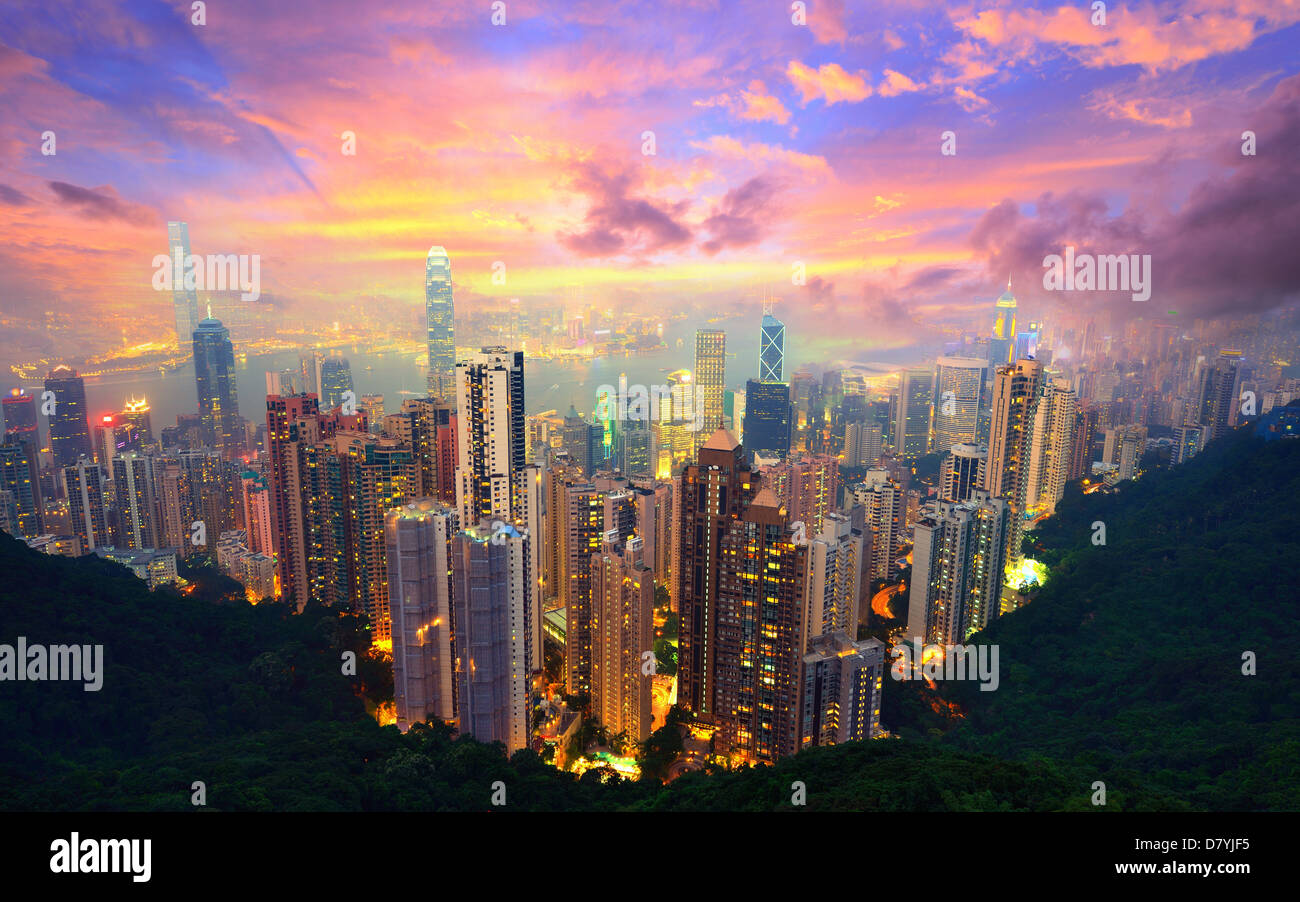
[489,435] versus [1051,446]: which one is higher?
[489,435]

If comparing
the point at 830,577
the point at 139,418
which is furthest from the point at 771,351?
the point at 139,418

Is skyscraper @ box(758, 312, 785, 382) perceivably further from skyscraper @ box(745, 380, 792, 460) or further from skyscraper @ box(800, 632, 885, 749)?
skyscraper @ box(800, 632, 885, 749)

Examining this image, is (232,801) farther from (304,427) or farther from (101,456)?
(101,456)

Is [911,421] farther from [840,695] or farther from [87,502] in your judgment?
[87,502]

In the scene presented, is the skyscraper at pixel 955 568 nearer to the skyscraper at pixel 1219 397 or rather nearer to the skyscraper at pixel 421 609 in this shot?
Answer: the skyscraper at pixel 421 609

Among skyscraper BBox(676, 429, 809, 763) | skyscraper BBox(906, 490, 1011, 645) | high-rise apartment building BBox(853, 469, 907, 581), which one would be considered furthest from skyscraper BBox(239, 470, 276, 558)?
skyscraper BBox(906, 490, 1011, 645)

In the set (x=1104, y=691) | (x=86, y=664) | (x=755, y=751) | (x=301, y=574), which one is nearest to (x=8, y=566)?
(x=86, y=664)

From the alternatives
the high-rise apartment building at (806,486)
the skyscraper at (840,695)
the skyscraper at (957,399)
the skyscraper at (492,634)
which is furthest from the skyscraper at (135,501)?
the skyscraper at (957,399)
